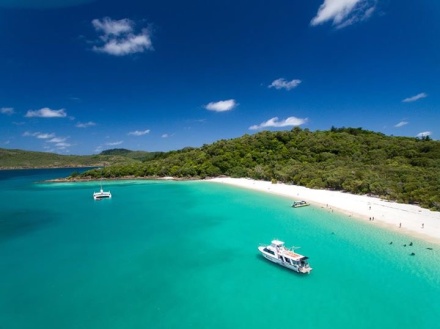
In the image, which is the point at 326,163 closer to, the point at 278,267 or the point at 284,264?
the point at 278,267

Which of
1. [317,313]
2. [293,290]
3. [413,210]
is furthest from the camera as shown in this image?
[413,210]

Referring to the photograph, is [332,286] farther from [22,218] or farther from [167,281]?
[22,218]

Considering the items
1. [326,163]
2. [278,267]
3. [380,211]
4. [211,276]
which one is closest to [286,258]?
[278,267]

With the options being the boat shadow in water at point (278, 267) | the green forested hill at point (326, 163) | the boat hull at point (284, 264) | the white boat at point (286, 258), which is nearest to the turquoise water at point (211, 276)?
the boat shadow in water at point (278, 267)

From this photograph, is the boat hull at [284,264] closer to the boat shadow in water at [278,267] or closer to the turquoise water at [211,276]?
the boat shadow in water at [278,267]

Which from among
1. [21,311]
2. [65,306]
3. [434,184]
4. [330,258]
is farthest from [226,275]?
[434,184]

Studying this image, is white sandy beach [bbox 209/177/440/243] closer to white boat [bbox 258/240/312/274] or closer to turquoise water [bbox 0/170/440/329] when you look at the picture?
turquoise water [bbox 0/170/440/329]
